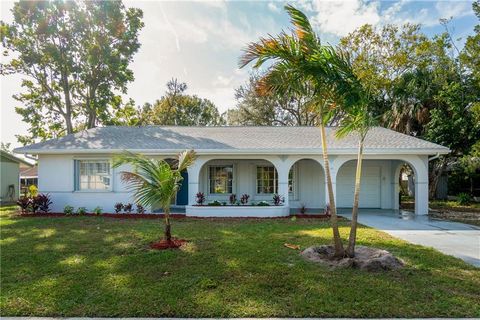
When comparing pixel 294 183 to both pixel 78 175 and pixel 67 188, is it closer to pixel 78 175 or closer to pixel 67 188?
pixel 78 175

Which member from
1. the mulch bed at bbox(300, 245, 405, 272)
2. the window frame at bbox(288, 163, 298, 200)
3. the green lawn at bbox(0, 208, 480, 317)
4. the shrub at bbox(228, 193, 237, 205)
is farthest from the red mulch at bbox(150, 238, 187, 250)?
the window frame at bbox(288, 163, 298, 200)

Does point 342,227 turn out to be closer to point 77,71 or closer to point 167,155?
point 167,155

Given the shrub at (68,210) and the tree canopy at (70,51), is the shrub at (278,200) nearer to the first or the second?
the shrub at (68,210)

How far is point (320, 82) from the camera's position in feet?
19.7

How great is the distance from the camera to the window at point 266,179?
48.9 feet

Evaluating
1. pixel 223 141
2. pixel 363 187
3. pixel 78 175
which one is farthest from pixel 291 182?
pixel 78 175

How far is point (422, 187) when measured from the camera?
1302 centimetres

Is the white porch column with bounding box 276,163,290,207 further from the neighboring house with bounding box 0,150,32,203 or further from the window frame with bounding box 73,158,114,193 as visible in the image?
the neighboring house with bounding box 0,150,32,203

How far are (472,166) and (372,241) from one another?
33.4 feet

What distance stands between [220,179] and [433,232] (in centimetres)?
918

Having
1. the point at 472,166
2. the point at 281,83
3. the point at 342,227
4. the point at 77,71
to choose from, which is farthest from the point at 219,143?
the point at 77,71

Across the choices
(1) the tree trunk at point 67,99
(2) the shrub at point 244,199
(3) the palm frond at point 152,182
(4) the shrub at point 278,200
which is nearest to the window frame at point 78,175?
(2) the shrub at point 244,199

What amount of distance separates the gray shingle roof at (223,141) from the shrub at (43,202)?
2013 millimetres

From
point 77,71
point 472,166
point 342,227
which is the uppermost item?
point 77,71
